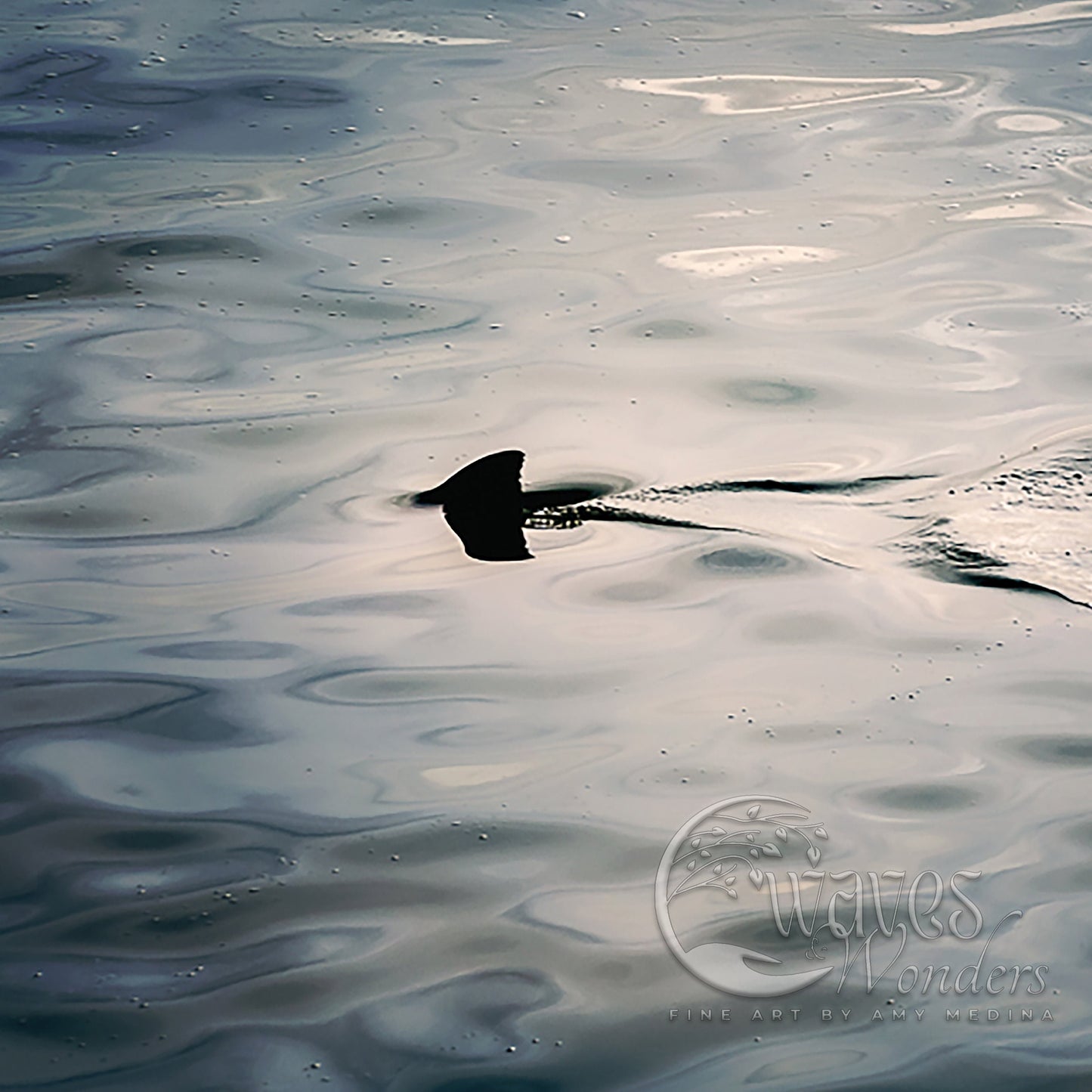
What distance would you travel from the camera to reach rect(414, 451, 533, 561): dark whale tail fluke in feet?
8.99

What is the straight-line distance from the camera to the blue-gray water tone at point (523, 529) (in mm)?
1972

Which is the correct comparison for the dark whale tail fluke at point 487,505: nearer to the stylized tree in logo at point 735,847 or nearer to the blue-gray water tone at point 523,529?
the blue-gray water tone at point 523,529

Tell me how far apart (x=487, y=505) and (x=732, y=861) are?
103 cm

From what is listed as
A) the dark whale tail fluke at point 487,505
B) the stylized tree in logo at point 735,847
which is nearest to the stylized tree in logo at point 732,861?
the stylized tree in logo at point 735,847

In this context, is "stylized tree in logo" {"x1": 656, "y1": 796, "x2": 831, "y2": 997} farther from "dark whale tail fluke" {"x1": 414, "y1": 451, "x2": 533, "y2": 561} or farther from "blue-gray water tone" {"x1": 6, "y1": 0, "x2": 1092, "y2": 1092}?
"dark whale tail fluke" {"x1": 414, "y1": 451, "x2": 533, "y2": 561}

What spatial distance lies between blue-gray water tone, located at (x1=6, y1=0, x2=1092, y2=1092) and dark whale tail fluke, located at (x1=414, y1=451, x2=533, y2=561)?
4cm

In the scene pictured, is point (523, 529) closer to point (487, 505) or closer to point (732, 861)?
point (487, 505)

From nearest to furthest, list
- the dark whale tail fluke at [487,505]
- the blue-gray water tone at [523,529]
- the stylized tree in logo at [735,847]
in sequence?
the blue-gray water tone at [523,529], the stylized tree in logo at [735,847], the dark whale tail fluke at [487,505]

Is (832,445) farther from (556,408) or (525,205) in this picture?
(525,205)

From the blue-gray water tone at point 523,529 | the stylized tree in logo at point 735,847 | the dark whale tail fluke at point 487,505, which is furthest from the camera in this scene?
the dark whale tail fluke at point 487,505

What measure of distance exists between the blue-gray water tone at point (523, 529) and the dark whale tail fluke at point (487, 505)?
0.04 m

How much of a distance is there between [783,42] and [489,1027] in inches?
137

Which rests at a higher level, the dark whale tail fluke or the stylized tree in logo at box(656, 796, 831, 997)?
the dark whale tail fluke

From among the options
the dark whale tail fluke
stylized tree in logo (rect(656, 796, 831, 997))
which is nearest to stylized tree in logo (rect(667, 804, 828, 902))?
stylized tree in logo (rect(656, 796, 831, 997))
